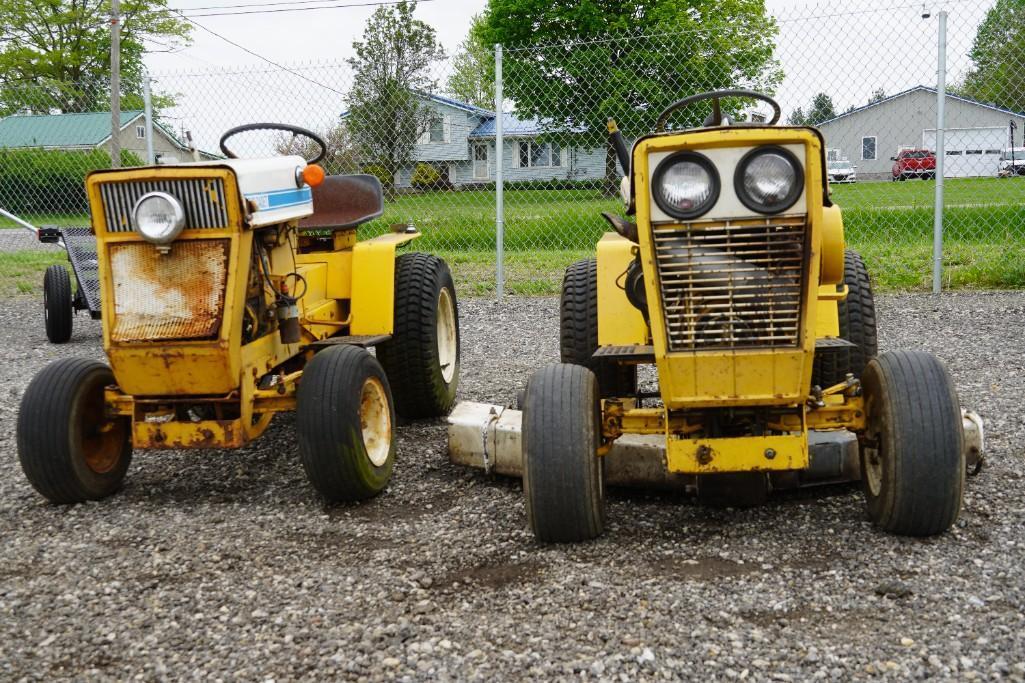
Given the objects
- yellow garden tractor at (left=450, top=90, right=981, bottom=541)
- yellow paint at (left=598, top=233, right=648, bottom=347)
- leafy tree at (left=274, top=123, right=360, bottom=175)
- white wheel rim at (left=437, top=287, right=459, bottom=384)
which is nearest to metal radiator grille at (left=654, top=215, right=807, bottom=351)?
yellow garden tractor at (left=450, top=90, right=981, bottom=541)

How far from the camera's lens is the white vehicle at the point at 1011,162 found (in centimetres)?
983

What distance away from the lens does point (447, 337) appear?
6.34 meters

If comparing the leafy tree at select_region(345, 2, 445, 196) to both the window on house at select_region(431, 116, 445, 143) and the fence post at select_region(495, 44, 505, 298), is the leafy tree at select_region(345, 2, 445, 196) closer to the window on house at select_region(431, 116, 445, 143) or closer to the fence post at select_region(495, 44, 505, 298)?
the window on house at select_region(431, 116, 445, 143)

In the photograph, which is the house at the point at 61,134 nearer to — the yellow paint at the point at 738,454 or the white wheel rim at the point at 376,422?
the white wheel rim at the point at 376,422

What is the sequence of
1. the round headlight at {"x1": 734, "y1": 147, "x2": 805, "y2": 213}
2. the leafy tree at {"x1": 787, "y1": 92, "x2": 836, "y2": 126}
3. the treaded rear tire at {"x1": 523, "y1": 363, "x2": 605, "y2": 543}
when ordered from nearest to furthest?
the round headlight at {"x1": 734, "y1": 147, "x2": 805, "y2": 213}
the treaded rear tire at {"x1": 523, "y1": 363, "x2": 605, "y2": 543}
the leafy tree at {"x1": 787, "y1": 92, "x2": 836, "y2": 126}

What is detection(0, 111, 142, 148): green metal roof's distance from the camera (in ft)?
50.2

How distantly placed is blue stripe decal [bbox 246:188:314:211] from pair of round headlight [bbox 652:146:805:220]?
1.82 m

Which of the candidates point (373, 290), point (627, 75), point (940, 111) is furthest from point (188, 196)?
point (940, 111)

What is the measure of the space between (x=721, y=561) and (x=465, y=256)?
9.23 metres

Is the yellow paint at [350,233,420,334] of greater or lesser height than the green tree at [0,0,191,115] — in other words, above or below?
below

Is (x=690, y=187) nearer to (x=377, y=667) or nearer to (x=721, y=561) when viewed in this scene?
(x=721, y=561)

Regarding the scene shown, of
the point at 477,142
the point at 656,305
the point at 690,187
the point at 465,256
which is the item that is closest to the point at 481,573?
the point at 656,305

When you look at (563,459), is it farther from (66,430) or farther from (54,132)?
(54,132)

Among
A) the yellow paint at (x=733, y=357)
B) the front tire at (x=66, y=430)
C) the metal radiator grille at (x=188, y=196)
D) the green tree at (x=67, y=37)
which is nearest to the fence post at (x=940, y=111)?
the yellow paint at (x=733, y=357)
